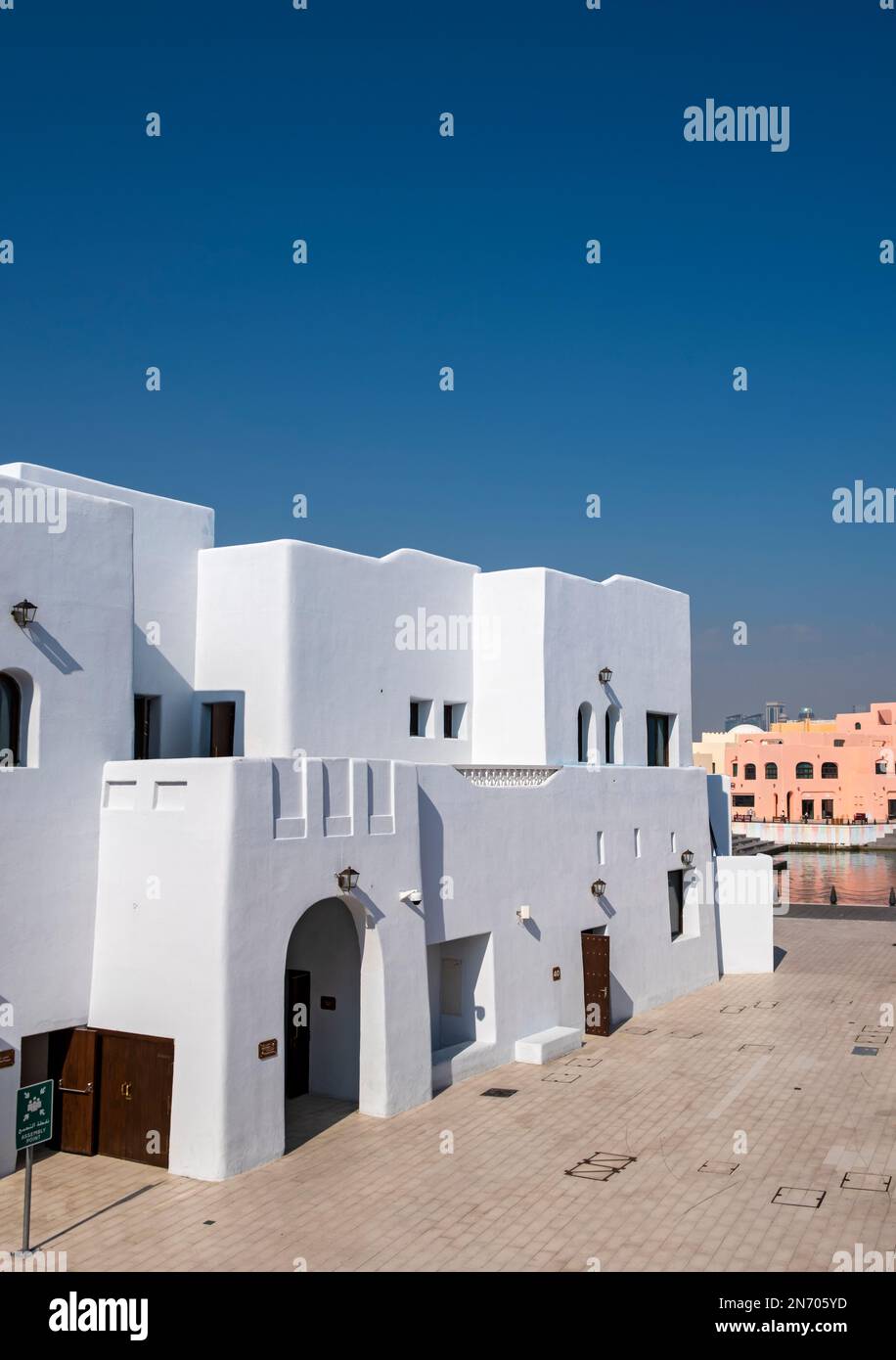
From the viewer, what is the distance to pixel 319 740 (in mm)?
17484

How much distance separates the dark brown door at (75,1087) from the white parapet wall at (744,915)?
15791 mm

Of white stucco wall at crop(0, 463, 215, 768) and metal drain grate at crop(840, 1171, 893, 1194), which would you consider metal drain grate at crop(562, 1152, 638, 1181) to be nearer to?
metal drain grate at crop(840, 1171, 893, 1194)

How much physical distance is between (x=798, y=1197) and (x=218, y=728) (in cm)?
1019

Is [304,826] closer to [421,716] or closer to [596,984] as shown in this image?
[421,716]

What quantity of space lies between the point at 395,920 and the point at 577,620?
8692mm

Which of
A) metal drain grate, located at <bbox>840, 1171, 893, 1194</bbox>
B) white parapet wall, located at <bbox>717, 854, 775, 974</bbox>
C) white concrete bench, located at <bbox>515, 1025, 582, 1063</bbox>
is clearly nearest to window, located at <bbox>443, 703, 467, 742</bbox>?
white concrete bench, located at <bbox>515, 1025, 582, 1063</bbox>

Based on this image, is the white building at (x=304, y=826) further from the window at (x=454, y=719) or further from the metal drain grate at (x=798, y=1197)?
the metal drain grate at (x=798, y=1197)

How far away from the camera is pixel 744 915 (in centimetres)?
2491

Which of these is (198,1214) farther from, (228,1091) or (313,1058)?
(313,1058)

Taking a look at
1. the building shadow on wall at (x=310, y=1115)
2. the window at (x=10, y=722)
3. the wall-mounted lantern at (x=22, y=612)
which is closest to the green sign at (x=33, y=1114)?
the building shadow on wall at (x=310, y=1115)

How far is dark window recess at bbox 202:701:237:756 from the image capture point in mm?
17141

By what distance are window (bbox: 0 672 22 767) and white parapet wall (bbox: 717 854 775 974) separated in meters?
16.9
